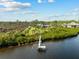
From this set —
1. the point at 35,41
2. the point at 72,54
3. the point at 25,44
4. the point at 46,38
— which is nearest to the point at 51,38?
the point at 46,38

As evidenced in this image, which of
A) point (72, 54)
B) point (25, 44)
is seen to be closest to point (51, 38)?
point (25, 44)

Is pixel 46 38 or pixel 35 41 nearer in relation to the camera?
pixel 35 41

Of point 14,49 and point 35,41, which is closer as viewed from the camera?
point 14,49

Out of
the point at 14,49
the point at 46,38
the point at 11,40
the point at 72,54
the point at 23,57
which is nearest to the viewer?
the point at 23,57

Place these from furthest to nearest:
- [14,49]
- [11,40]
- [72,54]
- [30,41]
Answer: [30,41]
[11,40]
[14,49]
[72,54]

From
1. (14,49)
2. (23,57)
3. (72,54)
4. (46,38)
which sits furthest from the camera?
(46,38)

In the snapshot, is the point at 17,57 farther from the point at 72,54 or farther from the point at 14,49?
the point at 72,54

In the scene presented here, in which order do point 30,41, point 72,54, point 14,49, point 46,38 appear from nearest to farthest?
point 72,54
point 14,49
point 30,41
point 46,38

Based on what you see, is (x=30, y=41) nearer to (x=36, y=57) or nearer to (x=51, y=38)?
(x=51, y=38)

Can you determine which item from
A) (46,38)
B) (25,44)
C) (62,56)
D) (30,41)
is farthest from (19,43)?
(62,56)
